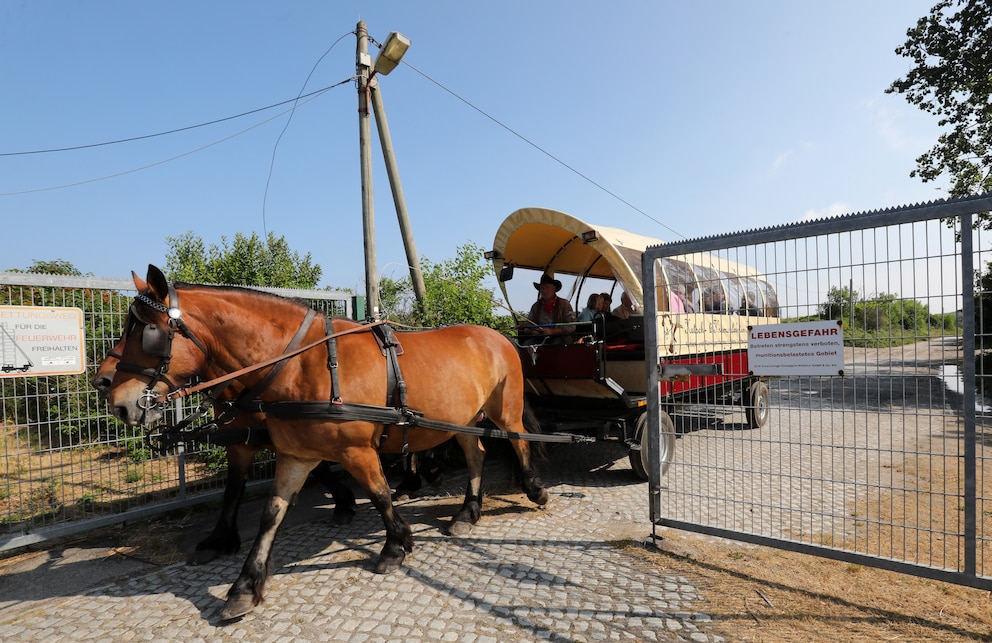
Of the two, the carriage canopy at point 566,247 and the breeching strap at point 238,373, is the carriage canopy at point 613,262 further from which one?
the breeching strap at point 238,373

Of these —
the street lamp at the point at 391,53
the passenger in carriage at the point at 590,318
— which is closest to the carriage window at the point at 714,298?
the passenger in carriage at the point at 590,318

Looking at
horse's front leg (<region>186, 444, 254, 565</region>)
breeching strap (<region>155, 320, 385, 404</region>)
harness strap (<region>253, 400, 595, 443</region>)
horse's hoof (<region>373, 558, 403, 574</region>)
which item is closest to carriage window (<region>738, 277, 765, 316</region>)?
harness strap (<region>253, 400, 595, 443</region>)

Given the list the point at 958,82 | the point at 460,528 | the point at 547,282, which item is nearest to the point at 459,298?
the point at 547,282

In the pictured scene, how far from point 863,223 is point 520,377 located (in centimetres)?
266

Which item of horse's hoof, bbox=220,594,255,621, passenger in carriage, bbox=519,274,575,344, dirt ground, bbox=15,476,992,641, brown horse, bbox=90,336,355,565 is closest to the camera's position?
dirt ground, bbox=15,476,992,641

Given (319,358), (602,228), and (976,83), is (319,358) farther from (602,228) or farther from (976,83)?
(976,83)

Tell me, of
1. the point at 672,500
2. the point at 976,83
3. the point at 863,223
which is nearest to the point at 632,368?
the point at 672,500

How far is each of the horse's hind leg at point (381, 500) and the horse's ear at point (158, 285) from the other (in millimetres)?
1324

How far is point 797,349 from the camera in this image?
3037mm

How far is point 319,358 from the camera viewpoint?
10.2ft

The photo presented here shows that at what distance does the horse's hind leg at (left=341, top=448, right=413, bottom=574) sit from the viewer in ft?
10.4

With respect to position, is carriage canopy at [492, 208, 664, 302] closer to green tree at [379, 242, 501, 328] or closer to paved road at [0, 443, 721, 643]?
green tree at [379, 242, 501, 328]

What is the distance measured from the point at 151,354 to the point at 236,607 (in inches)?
56.0

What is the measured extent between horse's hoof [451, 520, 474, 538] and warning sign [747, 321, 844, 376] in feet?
7.76
